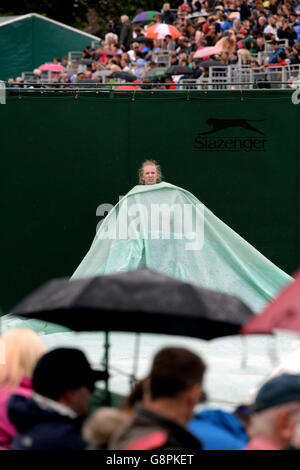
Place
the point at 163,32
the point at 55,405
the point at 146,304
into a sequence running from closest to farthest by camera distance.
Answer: the point at 55,405 → the point at 146,304 → the point at 163,32

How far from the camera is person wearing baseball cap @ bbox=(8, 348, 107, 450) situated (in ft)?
11.8

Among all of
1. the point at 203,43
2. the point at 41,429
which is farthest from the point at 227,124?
the point at 203,43

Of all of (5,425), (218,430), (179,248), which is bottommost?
(5,425)

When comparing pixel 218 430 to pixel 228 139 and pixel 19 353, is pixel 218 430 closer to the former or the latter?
pixel 19 353

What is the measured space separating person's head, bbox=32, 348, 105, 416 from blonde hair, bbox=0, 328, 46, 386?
10.0 inches

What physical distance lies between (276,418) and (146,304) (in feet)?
2.85

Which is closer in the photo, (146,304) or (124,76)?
(146,304)

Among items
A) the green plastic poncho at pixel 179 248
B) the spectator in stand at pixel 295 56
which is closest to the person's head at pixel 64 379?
the green plastic poncho at pixel 179 248

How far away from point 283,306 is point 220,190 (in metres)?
6.72

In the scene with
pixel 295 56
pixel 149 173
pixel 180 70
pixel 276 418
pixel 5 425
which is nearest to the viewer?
pixel 276 418

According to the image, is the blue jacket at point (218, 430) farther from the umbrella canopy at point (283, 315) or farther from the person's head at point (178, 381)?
the umbrella canopy at point (283, 315)

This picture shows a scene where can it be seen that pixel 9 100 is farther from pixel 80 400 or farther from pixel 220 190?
pixel 80 400

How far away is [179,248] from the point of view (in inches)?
339
